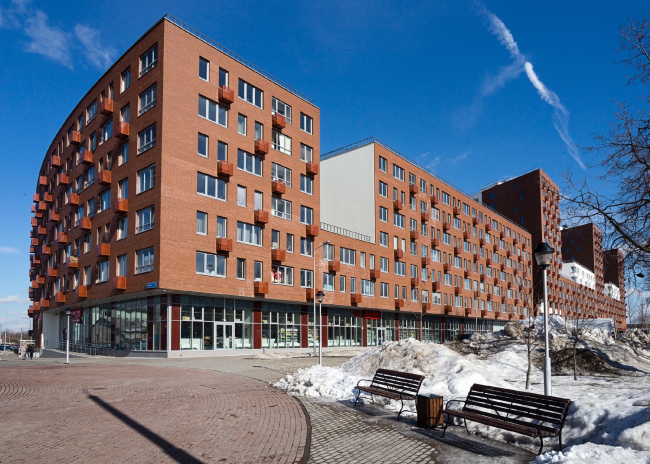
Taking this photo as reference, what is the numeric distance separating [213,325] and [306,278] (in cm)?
1015

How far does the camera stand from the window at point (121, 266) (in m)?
38.0

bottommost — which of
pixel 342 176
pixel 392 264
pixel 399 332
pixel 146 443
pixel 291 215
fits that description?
pixel 399 332

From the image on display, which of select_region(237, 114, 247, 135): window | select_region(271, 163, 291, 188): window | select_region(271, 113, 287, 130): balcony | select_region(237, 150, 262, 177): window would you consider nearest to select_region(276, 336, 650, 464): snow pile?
select_region(237, 150, 262, 177): window

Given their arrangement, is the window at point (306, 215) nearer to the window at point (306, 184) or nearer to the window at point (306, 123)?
the window at point (306, 184)

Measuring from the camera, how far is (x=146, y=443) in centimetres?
866

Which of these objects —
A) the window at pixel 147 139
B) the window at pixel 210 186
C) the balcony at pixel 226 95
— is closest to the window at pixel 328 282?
the window at pixel 210 186

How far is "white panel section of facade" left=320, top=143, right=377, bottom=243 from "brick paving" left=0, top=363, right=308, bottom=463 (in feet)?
132

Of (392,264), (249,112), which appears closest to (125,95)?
(249,112)

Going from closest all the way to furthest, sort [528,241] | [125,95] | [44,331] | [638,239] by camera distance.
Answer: [638,239], [125,95], [44,331], [528,241]

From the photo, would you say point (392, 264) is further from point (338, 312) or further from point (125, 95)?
point (125, 95)

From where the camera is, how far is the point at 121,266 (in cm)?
3844

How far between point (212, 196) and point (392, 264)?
26338mm

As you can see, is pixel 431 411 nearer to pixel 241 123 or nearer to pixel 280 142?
pixel 241 123

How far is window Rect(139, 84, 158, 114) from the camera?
120 feet
